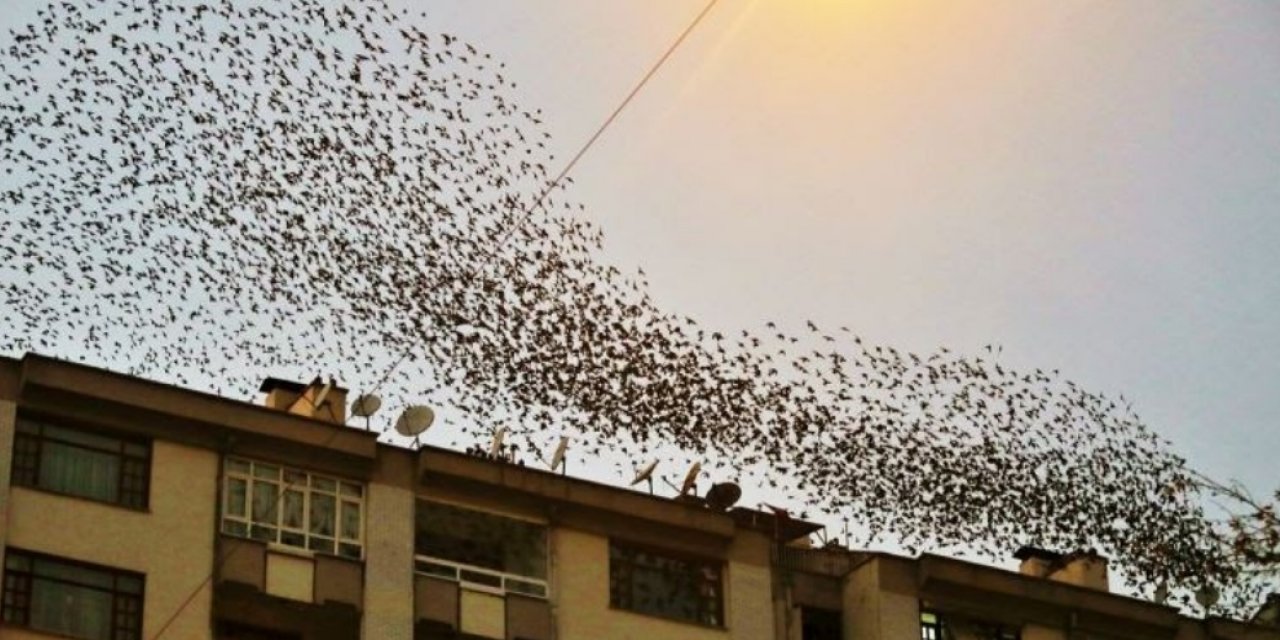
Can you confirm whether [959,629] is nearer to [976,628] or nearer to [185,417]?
[976,628]

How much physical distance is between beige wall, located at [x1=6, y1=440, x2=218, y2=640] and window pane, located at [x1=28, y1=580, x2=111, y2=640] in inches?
21.7

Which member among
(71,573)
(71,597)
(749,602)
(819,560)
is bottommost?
(71,597)

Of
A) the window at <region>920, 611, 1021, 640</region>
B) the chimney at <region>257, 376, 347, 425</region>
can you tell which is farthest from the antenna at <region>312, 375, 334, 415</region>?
the window at <region>920, 611, 1021, 640</region>

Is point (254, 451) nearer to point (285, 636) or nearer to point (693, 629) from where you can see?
point (285, 636)

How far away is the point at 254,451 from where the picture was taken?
5175 centimetres

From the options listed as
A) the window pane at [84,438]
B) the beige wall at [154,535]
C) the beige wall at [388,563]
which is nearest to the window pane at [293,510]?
the beige wall at [388,563]

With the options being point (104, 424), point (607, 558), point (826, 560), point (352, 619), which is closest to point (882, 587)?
point (826, 560)

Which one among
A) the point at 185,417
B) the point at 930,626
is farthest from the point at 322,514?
the point at 930,626

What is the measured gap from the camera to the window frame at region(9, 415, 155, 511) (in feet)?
162

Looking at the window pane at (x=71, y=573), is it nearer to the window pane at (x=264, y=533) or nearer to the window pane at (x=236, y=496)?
the window pane at (x=236, y=496)

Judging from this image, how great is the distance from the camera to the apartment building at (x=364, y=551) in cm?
4912

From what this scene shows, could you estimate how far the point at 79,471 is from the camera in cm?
4994

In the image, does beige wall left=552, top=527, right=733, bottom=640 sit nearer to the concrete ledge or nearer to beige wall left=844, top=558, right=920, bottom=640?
beige wall left=844, top=558, right=920, bottom=640

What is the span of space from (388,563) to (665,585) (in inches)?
227
